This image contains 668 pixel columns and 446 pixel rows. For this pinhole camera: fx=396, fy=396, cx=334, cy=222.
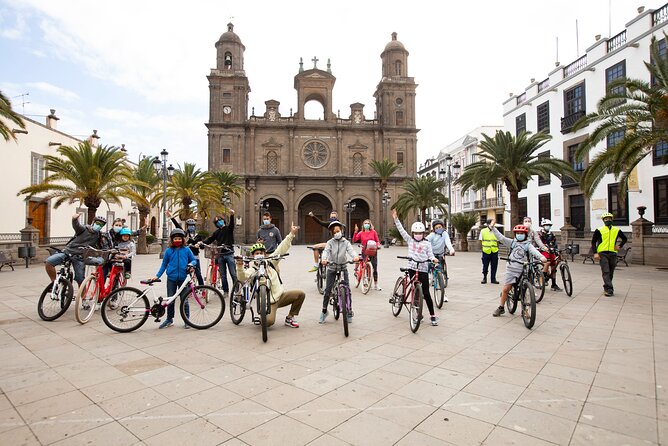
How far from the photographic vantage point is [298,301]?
6.30 m

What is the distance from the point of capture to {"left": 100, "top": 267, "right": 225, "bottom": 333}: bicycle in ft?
19.8

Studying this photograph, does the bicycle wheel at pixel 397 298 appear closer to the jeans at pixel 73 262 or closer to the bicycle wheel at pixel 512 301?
the bicycle wheel at pixel 512 301

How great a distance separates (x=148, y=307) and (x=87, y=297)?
154cm

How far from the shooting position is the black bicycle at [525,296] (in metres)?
6.06

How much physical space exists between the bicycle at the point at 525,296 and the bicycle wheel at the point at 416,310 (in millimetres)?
1684

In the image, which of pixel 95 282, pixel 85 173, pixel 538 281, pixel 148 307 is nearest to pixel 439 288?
pixel 538 281

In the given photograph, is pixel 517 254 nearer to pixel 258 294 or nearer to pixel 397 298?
pixel 397 298

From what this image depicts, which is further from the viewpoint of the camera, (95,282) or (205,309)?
(95,282)

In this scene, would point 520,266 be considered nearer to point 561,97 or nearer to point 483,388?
point 483,388

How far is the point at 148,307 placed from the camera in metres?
6.22

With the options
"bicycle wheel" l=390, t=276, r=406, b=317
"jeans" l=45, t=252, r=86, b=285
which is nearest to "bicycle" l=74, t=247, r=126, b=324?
"jeans" l=45, t=252, r=86, b=285

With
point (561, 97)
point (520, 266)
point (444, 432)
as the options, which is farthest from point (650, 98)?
point (561, 97)

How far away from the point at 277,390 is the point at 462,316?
439cm

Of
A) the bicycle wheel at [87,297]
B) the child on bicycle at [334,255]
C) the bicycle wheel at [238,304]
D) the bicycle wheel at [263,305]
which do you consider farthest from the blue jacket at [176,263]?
the child on bicycle at [334,255]
